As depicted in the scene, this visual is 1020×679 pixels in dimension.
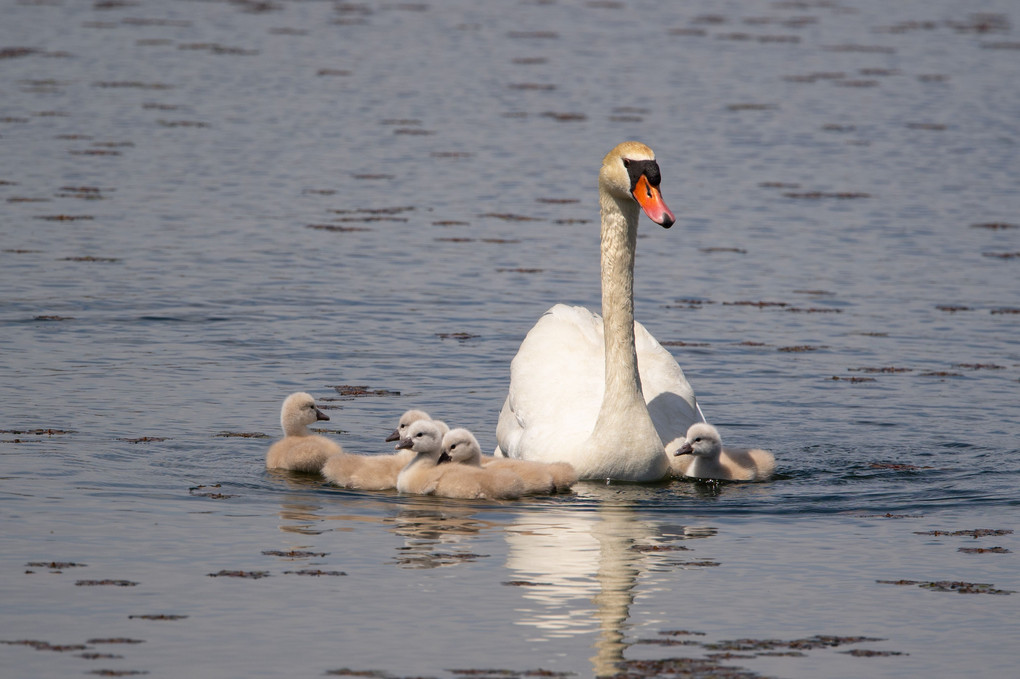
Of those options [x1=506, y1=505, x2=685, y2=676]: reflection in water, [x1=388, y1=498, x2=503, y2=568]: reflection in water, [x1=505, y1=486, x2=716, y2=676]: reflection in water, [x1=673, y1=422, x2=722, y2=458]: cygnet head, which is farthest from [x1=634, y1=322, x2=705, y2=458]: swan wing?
[x1=388, y1=498, x2=503, y2=568]: reflection in water

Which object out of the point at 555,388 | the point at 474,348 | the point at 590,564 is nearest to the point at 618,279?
the point at 555,388

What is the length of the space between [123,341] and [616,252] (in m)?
4.81

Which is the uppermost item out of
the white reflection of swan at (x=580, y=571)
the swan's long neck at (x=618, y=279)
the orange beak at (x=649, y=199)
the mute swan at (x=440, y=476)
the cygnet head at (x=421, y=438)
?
the orange beak at (x=649, y=199)

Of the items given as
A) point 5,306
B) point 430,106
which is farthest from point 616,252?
point 430,106

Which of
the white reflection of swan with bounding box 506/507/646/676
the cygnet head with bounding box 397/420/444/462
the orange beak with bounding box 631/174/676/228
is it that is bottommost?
the white reflection of swan with bounding box 506/507/646/676

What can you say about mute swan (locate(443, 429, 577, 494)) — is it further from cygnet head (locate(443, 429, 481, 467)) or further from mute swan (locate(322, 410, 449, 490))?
mute swan (locate(322, 410, 449, 490))

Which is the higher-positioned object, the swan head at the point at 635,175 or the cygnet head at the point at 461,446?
the swan head at the point at 635,175

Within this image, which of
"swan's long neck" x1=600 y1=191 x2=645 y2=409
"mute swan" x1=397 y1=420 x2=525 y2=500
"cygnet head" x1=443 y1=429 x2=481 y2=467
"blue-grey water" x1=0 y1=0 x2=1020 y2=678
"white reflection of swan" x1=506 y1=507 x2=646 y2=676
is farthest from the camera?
"swan's long neck" x1=600 y1=191 x2=645 y2=409

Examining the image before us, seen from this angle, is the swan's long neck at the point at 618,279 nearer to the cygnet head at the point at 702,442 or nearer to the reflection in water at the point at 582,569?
the cygnet head at the point at 702,442

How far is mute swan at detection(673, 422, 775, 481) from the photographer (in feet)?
34.9

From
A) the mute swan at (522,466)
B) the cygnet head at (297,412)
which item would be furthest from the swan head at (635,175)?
the cygnet head at (297,412)

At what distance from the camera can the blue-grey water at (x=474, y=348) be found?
25.6 ft

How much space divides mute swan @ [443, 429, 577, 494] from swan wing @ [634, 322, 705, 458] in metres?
0.99

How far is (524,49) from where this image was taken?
35.3m
